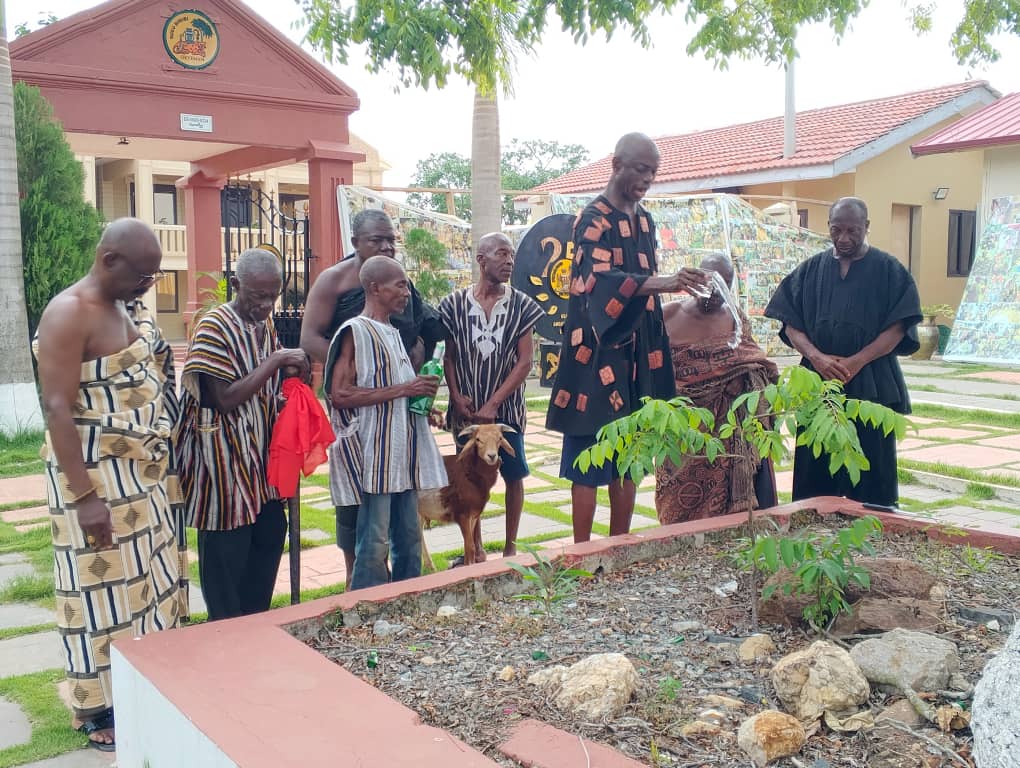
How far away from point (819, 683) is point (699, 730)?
0.34 m

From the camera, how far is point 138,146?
14.9m

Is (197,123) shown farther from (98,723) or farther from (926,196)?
(926,196)

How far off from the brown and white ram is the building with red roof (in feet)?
46.5

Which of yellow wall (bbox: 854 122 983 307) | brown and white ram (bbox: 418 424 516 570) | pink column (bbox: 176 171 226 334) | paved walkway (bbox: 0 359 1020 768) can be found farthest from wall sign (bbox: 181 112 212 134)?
yellow wall (bbox: 854 122 983 307)

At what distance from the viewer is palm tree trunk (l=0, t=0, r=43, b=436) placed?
858 centimetres

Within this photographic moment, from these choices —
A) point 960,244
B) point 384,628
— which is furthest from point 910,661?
point 960,244

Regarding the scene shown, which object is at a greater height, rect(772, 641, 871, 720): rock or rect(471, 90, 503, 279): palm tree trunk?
rect(471, 90, 503, 279): palm tree trunk

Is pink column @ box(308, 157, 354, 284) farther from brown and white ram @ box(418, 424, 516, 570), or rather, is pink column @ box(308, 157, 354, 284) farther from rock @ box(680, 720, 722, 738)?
rock @ box(680, 720, 722, 738)

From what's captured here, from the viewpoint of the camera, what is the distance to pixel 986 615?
311cm

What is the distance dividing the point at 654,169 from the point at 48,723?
3197 millimetres

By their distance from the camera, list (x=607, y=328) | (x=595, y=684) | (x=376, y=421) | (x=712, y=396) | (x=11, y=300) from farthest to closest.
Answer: (x=11, y=300) < (x=712, y=396) < (x=607, y=328) < (x=376, y=421) < (x=595, y=684)

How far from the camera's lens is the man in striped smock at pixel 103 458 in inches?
118

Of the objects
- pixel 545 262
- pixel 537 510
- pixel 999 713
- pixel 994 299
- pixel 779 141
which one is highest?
pixel 779 141

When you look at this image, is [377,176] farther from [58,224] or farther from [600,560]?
[600,560]
